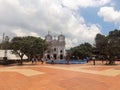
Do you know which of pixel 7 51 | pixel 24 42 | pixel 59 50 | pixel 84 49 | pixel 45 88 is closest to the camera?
pixel 45 88

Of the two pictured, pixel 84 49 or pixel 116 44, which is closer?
pixel 116 44

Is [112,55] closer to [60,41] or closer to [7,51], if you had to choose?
[7,51]

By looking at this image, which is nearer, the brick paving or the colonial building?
the brick paving

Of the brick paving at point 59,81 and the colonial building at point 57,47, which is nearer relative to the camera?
the brick paving at point 59,81

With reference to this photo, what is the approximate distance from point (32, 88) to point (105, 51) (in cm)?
2317

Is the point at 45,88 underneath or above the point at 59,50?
underneath

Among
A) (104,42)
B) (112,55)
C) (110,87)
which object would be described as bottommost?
(110,87)

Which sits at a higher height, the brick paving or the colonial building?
the colonial building

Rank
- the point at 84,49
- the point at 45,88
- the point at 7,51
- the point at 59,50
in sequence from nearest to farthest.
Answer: the point at 45,88 < the point at 7,51 < the point at 84,49 < the point at 59,50

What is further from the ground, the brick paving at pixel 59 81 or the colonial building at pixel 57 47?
the colonial building at pixel 57 47

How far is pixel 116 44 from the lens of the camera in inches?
1240

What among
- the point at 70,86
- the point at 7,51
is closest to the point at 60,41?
the point at 7,51

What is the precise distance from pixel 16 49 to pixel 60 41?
163 ft

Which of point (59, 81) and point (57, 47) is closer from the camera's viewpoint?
point (59, 81)
